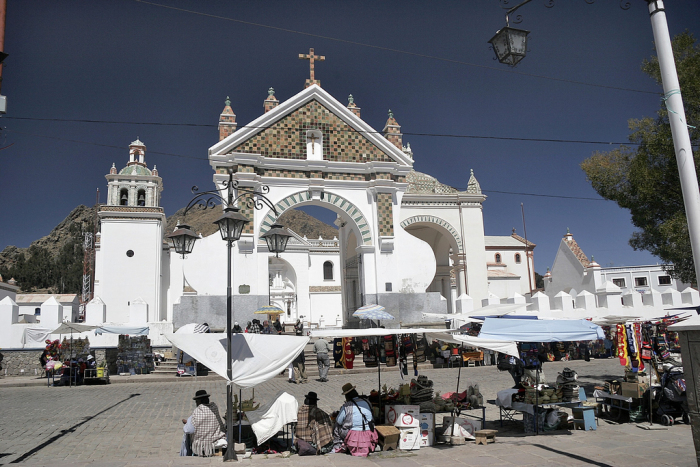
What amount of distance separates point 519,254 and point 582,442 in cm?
3807

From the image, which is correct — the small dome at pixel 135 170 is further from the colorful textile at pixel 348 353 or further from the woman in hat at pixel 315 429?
the woman in hat at pixel 315 429

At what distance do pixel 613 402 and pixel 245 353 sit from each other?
6.87m

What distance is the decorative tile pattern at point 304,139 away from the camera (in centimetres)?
1891

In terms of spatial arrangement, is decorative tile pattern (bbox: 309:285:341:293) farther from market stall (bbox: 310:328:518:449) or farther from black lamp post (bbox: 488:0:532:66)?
black lamp post (bbox: 488:0:532:66)

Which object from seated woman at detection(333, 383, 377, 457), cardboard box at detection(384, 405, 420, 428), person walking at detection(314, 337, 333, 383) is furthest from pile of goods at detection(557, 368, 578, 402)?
person walking at detection(314, 337, 333, 383)

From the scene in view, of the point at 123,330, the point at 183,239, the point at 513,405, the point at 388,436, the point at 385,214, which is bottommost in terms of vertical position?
the point at 388,436

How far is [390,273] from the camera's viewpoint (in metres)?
19.2

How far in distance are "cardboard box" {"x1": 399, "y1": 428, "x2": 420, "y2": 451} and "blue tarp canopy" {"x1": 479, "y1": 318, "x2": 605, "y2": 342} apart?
75.8 inches

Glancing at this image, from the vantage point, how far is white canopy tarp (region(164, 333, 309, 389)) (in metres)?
7.25

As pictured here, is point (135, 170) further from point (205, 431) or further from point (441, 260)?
point (205, 431)

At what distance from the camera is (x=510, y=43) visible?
21.5 ft

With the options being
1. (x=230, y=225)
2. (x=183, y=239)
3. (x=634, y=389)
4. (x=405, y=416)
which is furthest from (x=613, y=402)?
(x=183, y=239)

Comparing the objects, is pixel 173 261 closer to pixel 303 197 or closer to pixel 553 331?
pixel 303 197

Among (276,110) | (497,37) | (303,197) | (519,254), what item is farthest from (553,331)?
(519,254)
